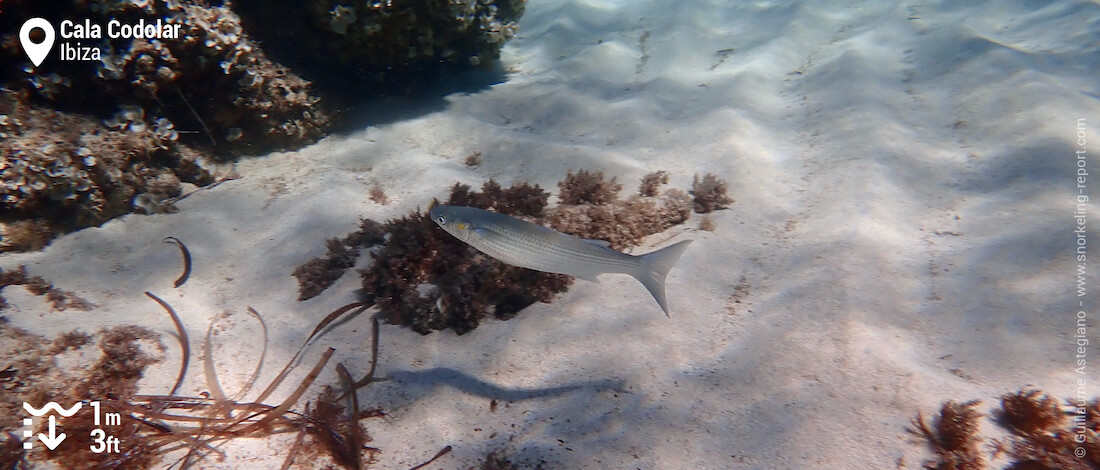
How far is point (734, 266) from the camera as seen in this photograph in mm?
4660

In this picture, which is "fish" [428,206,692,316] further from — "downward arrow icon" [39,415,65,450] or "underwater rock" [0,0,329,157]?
"underwater rock" [0,0,329,157]

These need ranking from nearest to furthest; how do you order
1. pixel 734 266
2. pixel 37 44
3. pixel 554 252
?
pixel 554 252 → pixel 734 266 → pixel 37 44

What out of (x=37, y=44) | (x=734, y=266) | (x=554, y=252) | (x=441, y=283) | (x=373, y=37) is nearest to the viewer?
(x=554, y=252)

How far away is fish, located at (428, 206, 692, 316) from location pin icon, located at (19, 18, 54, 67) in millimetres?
5577

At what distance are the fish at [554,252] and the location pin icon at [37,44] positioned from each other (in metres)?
5.58

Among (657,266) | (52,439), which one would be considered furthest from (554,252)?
(52,439)

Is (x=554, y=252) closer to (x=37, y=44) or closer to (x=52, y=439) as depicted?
(x=52, y=439)

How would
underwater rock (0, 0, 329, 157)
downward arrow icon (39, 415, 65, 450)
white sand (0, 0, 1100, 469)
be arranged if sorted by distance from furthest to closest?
underwater rock (0, 0, 329, 157), white sand (0, 0, 1100, 469), downward arrow icon (39, 415, 65, 450)

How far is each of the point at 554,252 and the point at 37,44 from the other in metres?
6.29

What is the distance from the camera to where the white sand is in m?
3.11

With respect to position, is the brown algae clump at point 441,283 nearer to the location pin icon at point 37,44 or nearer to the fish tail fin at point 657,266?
the fish tail fin at point 657,266

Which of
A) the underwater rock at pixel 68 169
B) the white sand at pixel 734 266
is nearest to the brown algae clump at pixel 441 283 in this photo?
the white sand at pixel 734 266

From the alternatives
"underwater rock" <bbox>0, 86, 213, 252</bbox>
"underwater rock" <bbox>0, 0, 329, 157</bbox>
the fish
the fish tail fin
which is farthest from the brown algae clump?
"underwater rock" <bbox>0, 0, 329, 157</bbox>

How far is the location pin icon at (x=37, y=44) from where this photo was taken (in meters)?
4.80
